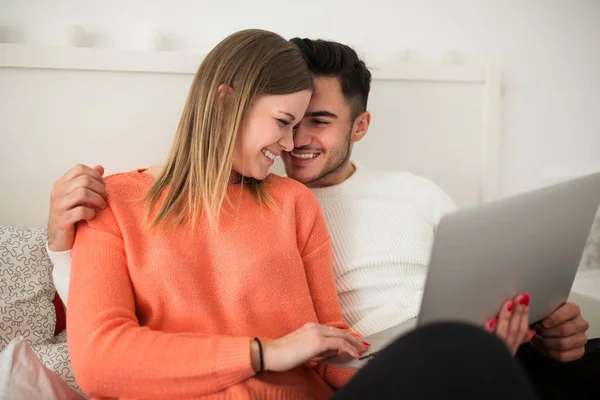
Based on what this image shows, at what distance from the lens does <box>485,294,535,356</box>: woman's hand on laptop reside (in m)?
0.87

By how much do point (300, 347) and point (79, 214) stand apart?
436 millimetres

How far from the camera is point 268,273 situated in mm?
982

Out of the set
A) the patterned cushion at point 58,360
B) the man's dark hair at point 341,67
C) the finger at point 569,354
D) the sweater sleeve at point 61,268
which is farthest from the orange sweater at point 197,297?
the finger at point 569,354

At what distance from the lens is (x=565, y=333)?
105cm

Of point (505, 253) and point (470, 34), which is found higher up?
point (470, 34)

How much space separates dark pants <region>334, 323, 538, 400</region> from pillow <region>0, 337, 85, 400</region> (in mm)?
541

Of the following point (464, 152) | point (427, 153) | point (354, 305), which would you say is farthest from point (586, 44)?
point (354, 305)

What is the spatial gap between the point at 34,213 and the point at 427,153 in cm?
122

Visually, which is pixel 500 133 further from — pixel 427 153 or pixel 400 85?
pixel 400 85

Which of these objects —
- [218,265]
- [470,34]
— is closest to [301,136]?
[218,265]

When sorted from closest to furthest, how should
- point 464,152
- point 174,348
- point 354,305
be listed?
point 174,348
point 354,305
point 464,152

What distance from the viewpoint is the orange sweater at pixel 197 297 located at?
2.62 ft

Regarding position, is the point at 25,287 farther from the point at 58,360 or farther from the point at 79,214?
the point at 79,214

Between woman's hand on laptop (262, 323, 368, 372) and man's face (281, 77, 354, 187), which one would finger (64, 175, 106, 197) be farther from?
man's face (281, 77, 354, 187)
